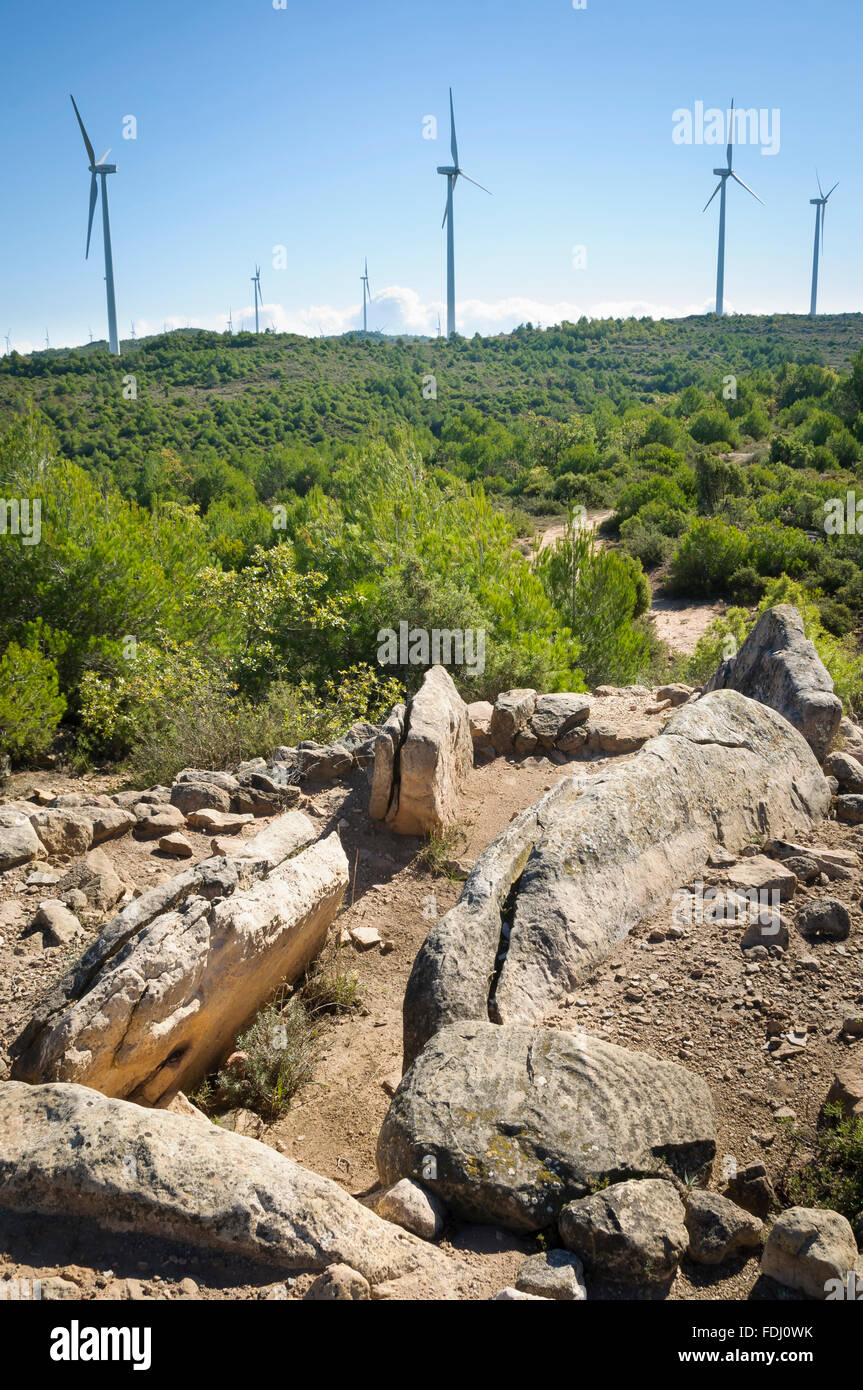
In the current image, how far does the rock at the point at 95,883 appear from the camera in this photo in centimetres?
592

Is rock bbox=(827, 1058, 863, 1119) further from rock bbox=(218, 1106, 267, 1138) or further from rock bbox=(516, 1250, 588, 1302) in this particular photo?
rock bbox=(218, 1106, 267, 1138)

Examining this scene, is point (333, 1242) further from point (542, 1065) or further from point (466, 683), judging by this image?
point (466, 683)

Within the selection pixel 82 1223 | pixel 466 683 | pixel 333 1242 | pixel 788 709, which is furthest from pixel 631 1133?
pixel 466 683

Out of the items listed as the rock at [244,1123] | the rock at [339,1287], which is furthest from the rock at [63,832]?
the rock at [339,1287]

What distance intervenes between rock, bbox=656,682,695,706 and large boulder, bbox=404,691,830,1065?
3.44 meters

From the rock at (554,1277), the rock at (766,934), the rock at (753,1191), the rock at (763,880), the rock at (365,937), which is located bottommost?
the rock at (365,937)

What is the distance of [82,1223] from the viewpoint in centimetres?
328

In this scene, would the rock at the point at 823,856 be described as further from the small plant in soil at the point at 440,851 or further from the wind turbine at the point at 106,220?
the wind turbine at the point at 106,220

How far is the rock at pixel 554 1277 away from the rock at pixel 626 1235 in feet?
0.24

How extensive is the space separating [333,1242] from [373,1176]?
1214mm

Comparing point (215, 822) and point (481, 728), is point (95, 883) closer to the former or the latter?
point (215, 822)

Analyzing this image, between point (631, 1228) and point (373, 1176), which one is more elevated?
point (631, 1228)

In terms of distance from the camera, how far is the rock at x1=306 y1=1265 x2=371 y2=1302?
2.93 metres

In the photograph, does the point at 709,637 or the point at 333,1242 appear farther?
the point at 709,637
